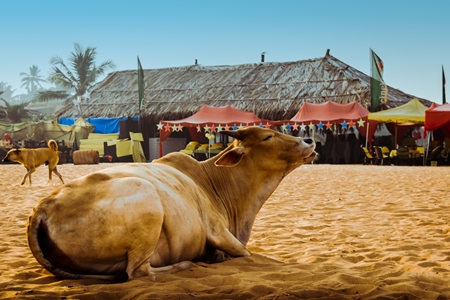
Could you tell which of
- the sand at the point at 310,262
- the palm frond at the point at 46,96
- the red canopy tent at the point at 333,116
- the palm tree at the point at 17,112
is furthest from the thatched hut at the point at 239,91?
the sand at the point at 310,262

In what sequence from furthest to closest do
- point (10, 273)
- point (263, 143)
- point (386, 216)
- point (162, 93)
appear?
point (162, 93)
point (386, 216)
point (263, 143)
point (10, 273)

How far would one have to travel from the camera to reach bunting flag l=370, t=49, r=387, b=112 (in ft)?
95.6

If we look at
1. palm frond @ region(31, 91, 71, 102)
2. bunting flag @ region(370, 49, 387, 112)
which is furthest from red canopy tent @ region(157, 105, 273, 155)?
palm frond @ region(31, 91, 71, 102)

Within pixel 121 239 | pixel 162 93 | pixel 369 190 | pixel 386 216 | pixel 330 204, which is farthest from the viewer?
pixel 162 93

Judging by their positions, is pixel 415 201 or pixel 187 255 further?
pixel 415 201

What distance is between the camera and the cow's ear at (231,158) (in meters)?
4.98

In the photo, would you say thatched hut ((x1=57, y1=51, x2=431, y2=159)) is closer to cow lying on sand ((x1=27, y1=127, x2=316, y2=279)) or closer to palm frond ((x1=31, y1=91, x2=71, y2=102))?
palm frond ((x1=31, y1=91, x2=71, y2=102))

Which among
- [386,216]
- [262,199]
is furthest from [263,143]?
[386,216]

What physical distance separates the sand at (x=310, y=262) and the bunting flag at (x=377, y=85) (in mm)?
20897

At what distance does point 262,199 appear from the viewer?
17.1 feet

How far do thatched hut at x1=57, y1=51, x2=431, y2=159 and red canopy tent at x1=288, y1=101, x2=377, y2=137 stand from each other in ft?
6.32

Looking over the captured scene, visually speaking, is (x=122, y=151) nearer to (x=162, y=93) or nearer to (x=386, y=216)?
(x=162, y=93)

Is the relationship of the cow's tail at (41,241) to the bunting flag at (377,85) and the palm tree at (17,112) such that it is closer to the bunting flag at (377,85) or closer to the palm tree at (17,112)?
the bunting flag at (377,85)

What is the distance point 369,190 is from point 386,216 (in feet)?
13.1
